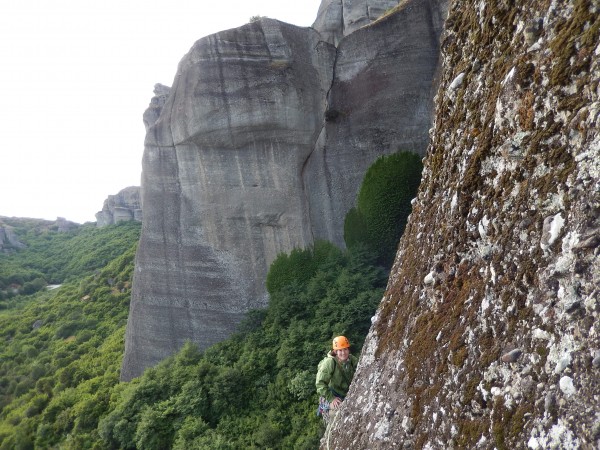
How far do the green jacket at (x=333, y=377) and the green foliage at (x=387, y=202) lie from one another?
6.64 m

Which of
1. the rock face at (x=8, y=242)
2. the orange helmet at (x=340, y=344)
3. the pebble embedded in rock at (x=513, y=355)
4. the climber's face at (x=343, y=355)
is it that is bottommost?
the climber's face at (x=343, y=355)

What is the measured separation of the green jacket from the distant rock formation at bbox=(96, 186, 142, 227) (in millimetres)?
41890

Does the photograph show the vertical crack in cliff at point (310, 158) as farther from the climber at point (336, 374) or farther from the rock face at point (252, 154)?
the climber at point (336, 374)

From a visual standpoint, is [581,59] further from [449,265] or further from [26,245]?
[26,245]

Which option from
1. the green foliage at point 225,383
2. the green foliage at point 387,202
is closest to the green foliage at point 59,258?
the green foliage at point 225,383

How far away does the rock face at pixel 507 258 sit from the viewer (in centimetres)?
140

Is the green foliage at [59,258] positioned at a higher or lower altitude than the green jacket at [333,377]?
higher

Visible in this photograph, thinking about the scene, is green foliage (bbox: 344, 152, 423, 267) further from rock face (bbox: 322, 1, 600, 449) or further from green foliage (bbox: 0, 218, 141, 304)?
green foliage (bbox: 0, 218, 141, 304)

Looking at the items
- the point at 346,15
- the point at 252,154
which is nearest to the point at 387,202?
the point at 252,154

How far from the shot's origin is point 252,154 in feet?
38.7

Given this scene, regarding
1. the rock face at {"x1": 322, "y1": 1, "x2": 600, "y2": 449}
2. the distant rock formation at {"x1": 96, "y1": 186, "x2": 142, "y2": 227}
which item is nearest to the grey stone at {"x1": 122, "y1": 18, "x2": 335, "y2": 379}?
the rock face at {"x1": 322, "y1": 1, "x2": 600, "y2": 449}

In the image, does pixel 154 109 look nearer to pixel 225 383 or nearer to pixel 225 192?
pixel 225 192

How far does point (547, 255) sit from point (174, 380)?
10.3 metres

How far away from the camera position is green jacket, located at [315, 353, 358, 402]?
4570 mm
